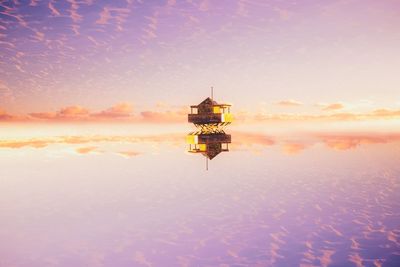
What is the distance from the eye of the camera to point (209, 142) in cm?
3039

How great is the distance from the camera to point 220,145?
30625 millimetres

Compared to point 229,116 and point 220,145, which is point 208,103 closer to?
point 229,116

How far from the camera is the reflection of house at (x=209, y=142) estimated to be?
99.5 ft

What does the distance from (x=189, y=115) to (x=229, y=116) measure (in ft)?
12.4

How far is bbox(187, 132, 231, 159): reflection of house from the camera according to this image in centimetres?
3031

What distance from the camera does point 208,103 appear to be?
96.4 ft

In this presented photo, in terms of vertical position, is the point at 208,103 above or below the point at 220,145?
above

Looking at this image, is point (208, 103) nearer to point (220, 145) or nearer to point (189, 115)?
point (189, 115)

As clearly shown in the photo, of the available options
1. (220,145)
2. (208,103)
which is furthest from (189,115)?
(220,145)

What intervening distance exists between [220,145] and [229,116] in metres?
→ 2.92

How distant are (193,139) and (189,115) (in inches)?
98.6

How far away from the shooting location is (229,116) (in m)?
30.0

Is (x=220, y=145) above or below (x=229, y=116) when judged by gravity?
below

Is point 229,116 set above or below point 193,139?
above
